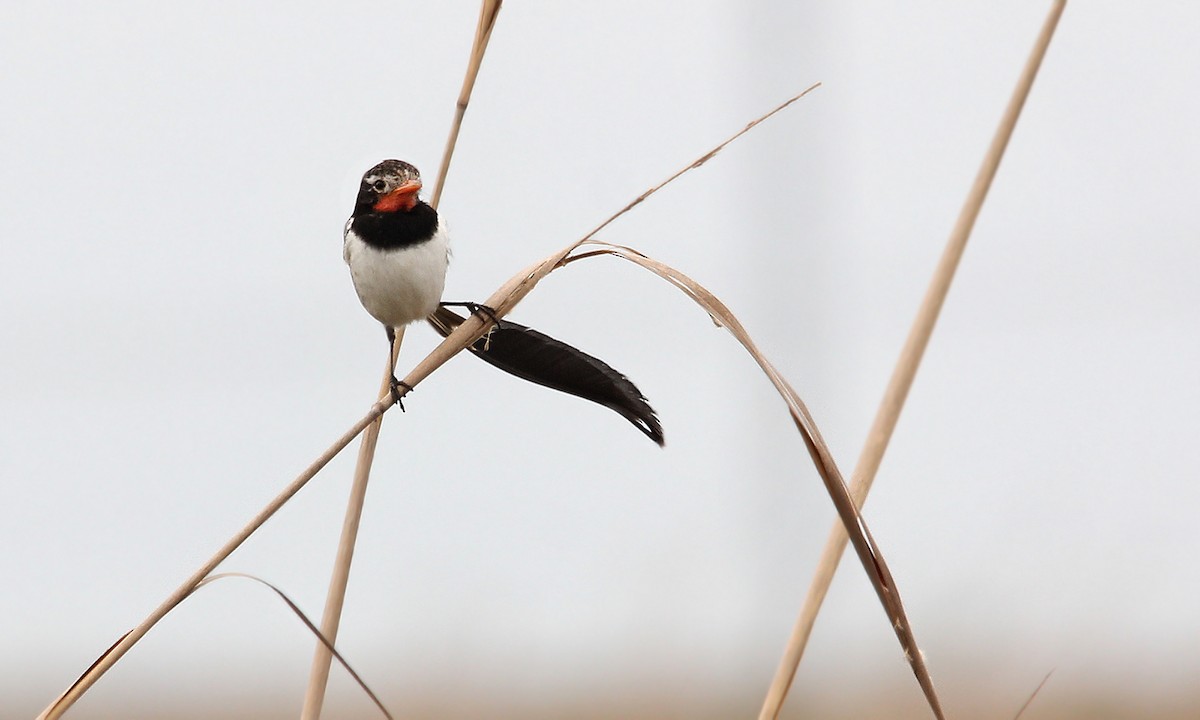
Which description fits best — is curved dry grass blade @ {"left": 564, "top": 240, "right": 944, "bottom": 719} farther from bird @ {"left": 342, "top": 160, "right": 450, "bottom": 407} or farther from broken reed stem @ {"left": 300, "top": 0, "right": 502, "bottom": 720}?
bird @ {"left": 342, "top": 160, "right": 450, "bottom": 407}

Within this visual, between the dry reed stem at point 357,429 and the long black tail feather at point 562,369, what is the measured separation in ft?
0.35

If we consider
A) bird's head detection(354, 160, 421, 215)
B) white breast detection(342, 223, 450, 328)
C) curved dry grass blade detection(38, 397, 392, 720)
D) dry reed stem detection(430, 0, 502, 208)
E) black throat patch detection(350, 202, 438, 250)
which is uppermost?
bird's head detection(354, 160, 421, 215)

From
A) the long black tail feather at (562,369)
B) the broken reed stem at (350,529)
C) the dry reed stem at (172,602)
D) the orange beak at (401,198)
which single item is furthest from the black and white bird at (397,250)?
the dry reed stem at (172,602)

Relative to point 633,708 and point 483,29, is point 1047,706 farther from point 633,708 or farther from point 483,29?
point 483,29

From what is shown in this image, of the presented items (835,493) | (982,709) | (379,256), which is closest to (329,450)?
(835,493)

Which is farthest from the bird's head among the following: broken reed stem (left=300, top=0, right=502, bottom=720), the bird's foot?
broken reed stem (left=300, top=0, right=502, bottom=720)

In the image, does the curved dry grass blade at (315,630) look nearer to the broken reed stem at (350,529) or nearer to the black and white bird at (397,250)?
the broken reed stem at (350,529)

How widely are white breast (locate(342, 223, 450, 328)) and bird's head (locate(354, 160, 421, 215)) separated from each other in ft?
0.28

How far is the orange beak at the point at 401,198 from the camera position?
248 centimetres

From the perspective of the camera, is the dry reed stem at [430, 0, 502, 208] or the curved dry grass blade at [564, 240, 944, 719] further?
the dry reed stem at [430, 0, 502, 208]

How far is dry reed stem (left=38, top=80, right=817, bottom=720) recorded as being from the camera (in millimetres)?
1326

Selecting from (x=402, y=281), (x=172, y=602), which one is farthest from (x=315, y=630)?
(x=402, y=281)

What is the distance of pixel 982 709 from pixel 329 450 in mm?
2726

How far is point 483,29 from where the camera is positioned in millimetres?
1607
